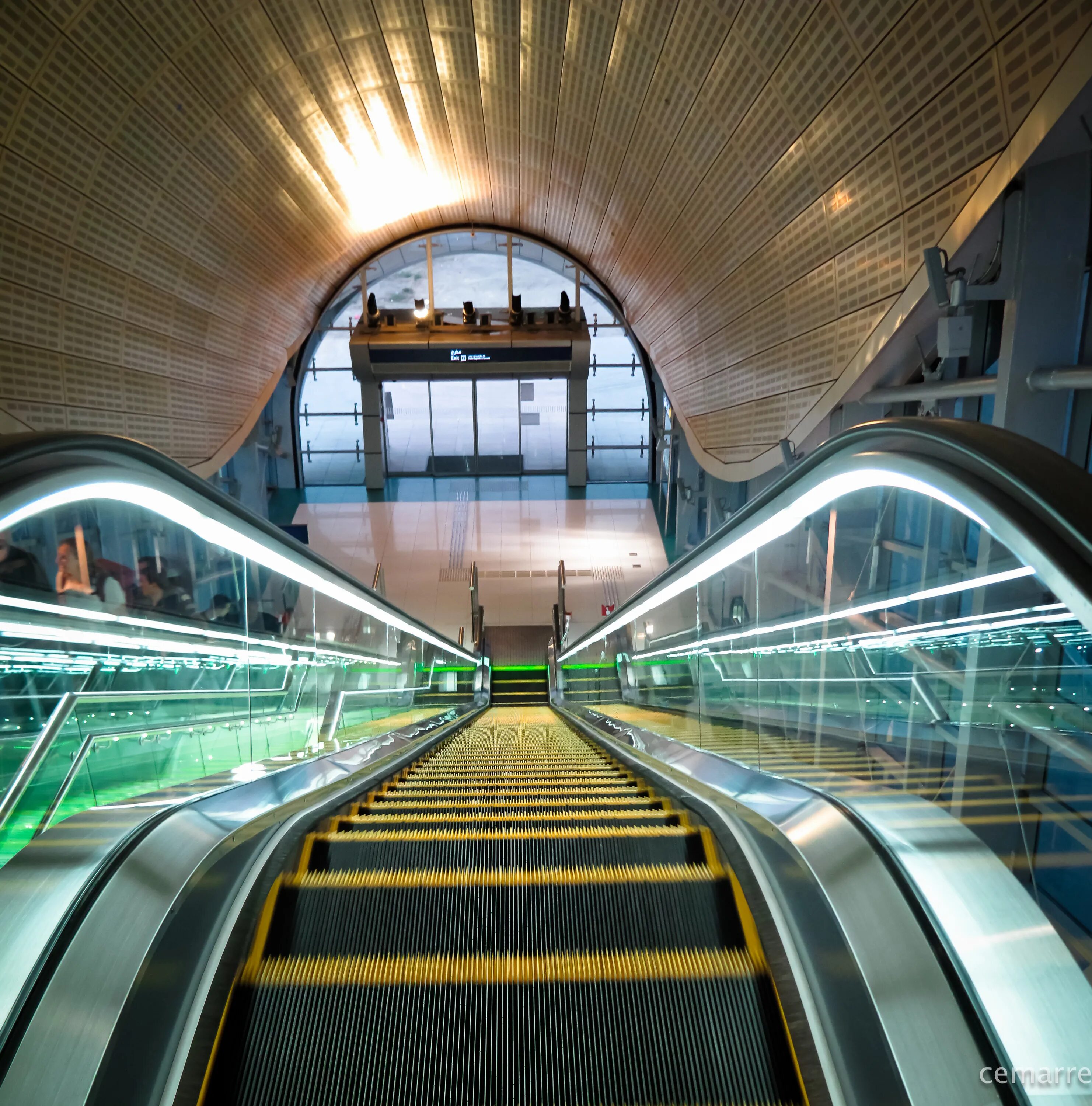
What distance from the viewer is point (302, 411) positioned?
72.2ft

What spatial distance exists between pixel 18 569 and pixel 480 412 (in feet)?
72.1

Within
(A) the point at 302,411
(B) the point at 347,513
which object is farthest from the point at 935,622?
(A) the point at 302,411

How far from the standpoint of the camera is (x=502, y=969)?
5.08 ft

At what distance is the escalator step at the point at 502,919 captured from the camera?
1.70m

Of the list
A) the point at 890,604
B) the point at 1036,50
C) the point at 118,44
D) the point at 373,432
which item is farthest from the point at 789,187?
the point at 373,432

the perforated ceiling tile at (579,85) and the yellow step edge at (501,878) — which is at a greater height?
the perforated ceiling tile at (579,85)

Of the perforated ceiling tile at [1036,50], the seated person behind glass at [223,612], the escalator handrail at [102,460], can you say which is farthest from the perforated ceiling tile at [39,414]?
the perforated ceiling tile at [1036,50]

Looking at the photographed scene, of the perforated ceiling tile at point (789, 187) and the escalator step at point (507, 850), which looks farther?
the perforated ceiling tile at point (789, 187)

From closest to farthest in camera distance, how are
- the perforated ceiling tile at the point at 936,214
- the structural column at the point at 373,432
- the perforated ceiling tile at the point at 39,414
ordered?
the perforated ceiling tile at the point at 936,214, the perforated ceiling tile at the point at 39,414, the structural column at the point at 373,432

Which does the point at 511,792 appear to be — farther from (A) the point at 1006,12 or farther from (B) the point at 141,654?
(A) the point at 1006,12

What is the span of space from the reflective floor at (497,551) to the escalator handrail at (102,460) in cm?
1203

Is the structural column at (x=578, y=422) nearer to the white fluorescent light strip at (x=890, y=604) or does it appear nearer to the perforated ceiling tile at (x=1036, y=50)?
the perforated ceiling tile at (x=1036, y=50)

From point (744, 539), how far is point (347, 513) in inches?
678

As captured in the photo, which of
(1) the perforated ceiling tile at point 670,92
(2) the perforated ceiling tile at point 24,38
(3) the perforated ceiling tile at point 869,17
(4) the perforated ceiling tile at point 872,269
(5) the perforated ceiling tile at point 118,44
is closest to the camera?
(3) the perforated ceiling tile at point 869,17
